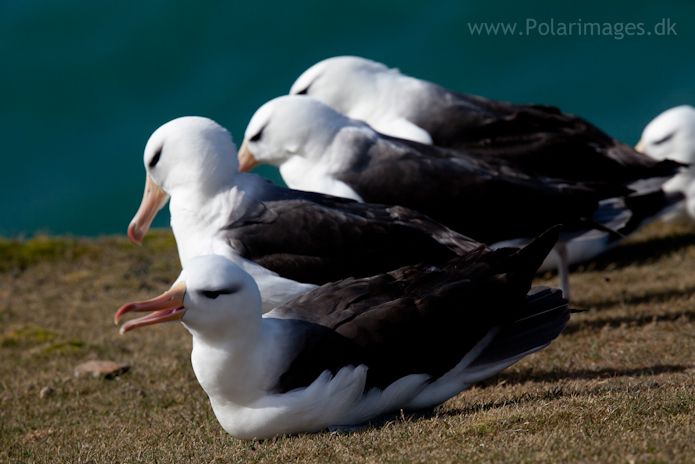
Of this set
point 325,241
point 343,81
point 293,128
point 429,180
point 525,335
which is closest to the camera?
point 525,335

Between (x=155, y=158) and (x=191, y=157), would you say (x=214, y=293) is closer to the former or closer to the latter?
(x=191, y=157)

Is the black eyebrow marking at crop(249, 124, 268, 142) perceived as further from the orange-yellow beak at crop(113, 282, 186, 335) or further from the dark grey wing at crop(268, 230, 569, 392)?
the orange-yellow beak at crop(113, 282, 186, 335)

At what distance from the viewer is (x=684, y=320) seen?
5.88 meters

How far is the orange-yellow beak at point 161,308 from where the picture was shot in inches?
140

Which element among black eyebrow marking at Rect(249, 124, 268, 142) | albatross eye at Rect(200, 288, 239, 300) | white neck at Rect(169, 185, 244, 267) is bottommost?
white neck at Rect(169, 185, 244, 267)

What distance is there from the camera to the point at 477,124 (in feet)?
23.7

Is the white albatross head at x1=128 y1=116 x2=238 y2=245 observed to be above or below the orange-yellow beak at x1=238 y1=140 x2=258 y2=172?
above

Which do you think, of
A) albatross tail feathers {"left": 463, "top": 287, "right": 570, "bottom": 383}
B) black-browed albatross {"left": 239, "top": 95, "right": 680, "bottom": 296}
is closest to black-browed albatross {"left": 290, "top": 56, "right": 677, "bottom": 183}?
black-browed albatross {"left": 239, "top": 95, "right": 680, "bottom": 296}

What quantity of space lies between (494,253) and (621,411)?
1.10 meters

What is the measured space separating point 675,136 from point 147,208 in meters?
6.82

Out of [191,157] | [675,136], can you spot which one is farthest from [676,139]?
[191,157]

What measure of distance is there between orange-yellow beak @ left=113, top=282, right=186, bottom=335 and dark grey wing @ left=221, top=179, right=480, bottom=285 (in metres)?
1.18

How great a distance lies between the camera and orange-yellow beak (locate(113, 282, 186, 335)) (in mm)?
3559

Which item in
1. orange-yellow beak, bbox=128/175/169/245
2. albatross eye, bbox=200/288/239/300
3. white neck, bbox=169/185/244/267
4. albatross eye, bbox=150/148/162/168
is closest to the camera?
albatross eye, bbox=200/288/239/300
